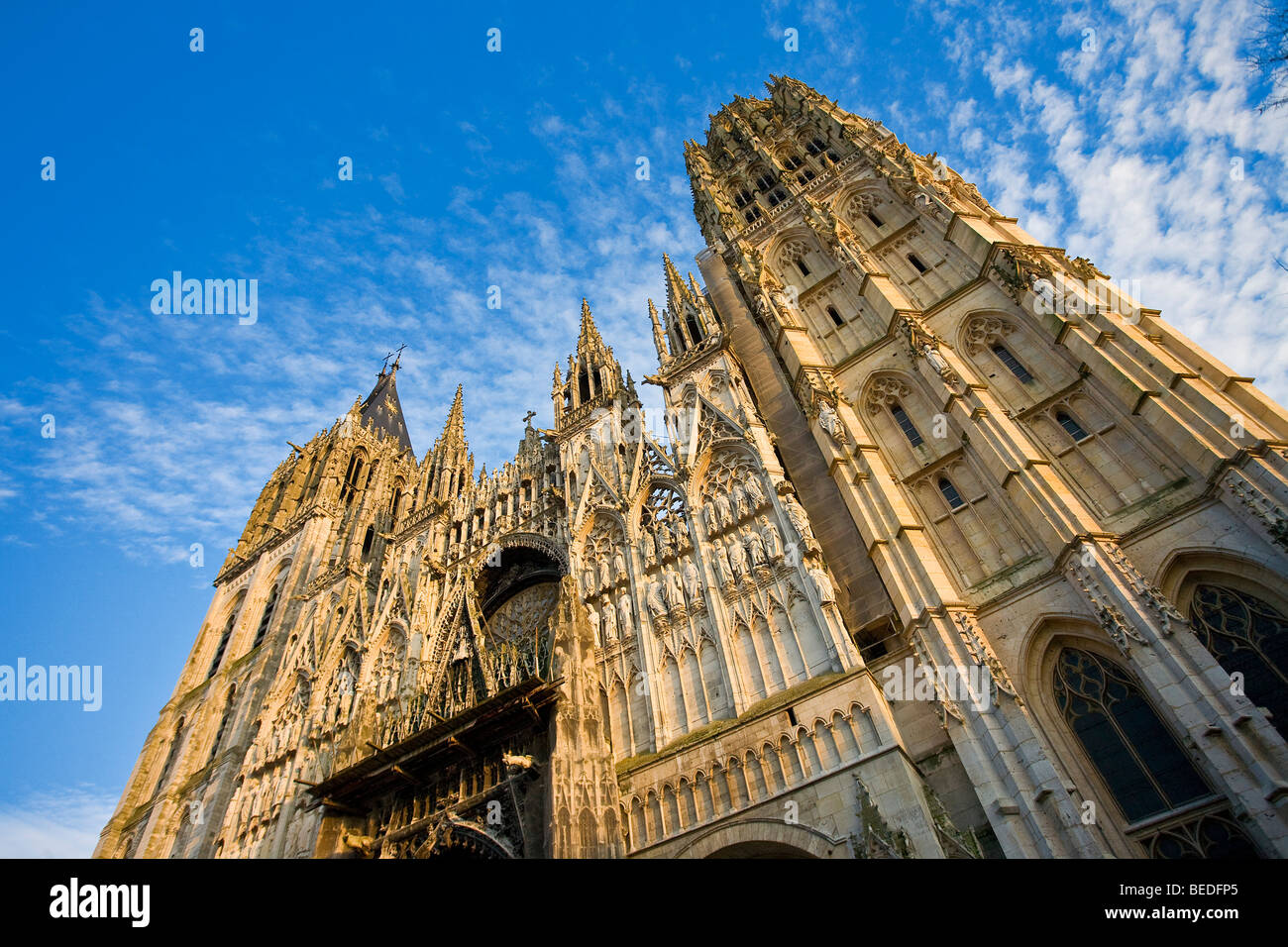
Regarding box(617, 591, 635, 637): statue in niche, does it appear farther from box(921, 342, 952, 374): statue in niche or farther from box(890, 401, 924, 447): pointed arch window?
box(921, 342, 952, 374): statue in niche

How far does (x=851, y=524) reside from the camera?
16219 mm

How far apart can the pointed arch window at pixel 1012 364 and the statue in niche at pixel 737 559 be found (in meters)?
7.37

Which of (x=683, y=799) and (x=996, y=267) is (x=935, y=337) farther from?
(x=683, y=799)

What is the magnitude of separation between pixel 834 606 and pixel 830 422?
495cm

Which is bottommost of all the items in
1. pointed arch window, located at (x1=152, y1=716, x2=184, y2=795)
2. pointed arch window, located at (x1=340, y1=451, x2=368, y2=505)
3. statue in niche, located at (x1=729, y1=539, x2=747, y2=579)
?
statue in niche, located at (x1=729, y1=539, x2=747, y2=579)

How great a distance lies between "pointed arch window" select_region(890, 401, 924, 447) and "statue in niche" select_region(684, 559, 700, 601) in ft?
19.5

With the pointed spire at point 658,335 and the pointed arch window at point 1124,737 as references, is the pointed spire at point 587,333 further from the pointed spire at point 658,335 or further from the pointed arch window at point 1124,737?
the pointed arch window at point 1124,737

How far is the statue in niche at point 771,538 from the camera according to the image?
15.3 m

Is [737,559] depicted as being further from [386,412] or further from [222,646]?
[386,412]

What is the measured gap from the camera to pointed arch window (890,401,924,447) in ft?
54.4

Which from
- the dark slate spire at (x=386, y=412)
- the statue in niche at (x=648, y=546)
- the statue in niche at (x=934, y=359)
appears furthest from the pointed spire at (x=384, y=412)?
the statue in niche at (x=934, y=359)

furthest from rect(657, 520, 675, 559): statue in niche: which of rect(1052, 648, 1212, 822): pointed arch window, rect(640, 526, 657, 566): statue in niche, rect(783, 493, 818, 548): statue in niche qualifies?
rect(1052, 648, 1212, 822): pointed arch window
